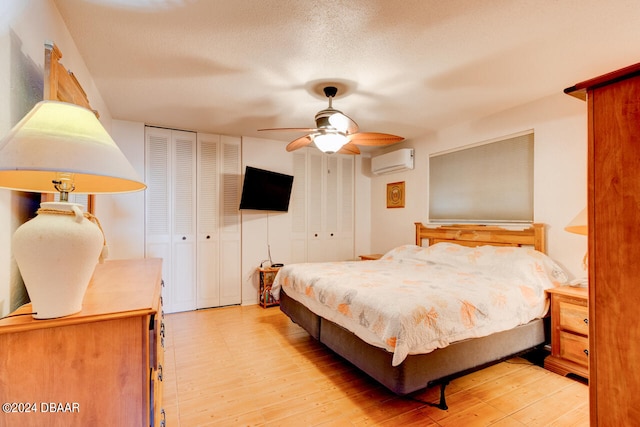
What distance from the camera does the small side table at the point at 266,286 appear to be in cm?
437

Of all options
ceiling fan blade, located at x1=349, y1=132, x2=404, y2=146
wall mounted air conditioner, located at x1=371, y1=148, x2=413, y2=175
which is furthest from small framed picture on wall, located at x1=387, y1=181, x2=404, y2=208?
ceiling fan blade, located at x1=349, y1=132, x2=404, y2=146

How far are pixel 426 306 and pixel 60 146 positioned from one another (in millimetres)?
2011

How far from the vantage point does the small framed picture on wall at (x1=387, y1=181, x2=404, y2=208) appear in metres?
4.80

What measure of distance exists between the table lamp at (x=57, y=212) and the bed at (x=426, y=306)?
1625 mm

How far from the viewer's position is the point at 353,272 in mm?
3062

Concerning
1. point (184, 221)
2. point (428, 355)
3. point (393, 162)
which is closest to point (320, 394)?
point (428, 355)

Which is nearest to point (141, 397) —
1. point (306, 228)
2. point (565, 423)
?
point (565, 423)

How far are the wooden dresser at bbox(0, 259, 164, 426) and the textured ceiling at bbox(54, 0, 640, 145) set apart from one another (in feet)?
5.56

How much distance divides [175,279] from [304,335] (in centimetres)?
200

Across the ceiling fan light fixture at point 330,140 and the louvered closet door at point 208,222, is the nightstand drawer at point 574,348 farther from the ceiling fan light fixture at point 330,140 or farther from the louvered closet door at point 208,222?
the louvered closet door at point 208,222

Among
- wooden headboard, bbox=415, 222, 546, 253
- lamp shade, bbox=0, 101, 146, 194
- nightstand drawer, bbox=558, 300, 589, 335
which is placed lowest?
nightstand drawer, bbox=558, 300, 589, 335

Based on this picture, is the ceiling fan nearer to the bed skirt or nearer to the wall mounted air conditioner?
the bed skirt

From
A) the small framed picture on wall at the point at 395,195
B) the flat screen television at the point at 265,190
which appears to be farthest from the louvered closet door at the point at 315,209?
the small framed picture on wall at the point at 395,195

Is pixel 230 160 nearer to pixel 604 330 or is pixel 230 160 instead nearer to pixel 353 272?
pixel 353 272
